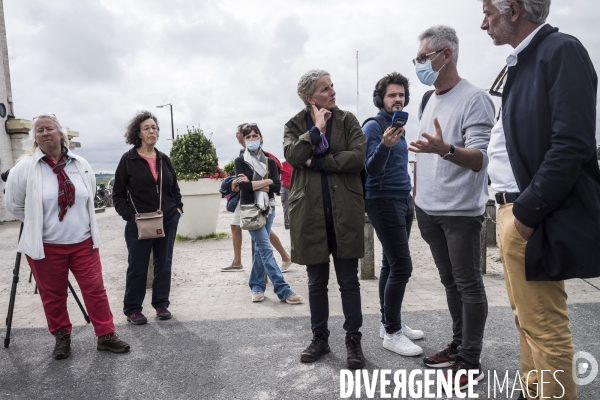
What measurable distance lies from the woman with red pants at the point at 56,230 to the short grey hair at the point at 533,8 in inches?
137

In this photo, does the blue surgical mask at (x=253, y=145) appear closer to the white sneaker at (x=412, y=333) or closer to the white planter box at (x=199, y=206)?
the white sneaker at (x=412, y=333)

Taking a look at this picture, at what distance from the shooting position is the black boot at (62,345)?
12.4 feet

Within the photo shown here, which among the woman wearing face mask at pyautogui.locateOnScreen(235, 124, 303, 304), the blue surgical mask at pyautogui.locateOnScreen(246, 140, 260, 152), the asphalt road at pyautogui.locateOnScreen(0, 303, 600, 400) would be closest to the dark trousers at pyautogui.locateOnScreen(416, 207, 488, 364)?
the asphalt road at pyautogui.locateOnScreen(0, 303, 600, 400)

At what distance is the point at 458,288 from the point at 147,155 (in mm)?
3398

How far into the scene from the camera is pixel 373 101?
12.8ft

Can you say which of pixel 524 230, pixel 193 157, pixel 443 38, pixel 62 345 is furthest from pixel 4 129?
pixel 524 230

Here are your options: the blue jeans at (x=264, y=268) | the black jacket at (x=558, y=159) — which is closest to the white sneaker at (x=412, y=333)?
the blue jeans at (x=264, y=268)

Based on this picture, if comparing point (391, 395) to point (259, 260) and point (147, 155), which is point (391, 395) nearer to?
point (259, 260)

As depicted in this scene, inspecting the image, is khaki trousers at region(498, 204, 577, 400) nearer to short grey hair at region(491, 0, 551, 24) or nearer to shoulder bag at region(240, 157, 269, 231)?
short grey hair at region(491, 0, 551, 24)

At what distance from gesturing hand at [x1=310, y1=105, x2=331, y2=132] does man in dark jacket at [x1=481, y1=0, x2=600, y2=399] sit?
4.32ft

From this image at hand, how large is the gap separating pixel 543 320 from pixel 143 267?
147 inches

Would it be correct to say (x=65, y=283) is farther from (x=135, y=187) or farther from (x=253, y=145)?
(x=253, y=145)

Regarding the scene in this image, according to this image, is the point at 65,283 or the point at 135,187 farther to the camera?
the point at 135,187

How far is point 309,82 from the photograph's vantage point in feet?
11.5
